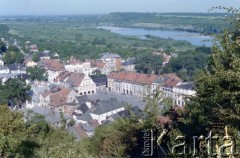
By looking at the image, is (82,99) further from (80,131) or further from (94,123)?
(80,131)

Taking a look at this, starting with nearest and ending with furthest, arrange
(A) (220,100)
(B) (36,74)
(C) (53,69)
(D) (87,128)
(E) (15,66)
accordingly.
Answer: (A) (220,100) < (D) (87,128) < (B) (36,74) < (C) (53,69) < (E) (15,66)

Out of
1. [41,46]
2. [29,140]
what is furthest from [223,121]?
[41,46]

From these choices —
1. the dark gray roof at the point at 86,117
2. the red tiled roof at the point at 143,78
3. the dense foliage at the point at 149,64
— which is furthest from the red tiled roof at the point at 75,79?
the dense foliage at the point at 149,64

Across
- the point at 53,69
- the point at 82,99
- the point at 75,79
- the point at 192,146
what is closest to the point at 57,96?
the point at 82,99

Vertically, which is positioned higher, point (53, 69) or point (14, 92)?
point (14, 92)

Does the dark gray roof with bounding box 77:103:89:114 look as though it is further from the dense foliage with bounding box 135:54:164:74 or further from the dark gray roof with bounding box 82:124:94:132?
the dense foliage with bounding box 135:54:164:74

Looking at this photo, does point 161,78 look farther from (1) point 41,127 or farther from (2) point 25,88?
(1) point 41,127
